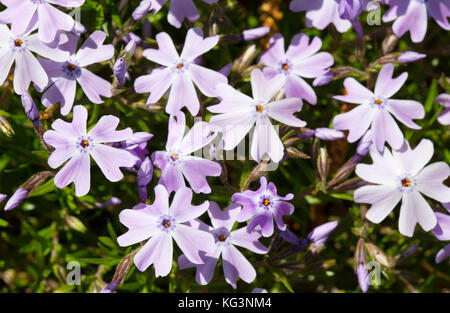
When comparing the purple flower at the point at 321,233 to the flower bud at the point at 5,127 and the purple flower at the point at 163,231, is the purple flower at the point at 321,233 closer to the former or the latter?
the purple flower at the point at 163,231

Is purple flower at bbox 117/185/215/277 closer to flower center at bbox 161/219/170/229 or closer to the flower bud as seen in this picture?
flower center at bbox 161/219/170/229

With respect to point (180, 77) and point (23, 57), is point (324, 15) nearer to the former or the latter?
point (180, 77)

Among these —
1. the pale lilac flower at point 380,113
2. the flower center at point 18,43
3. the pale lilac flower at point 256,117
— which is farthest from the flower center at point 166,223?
the flower center at point 18,43

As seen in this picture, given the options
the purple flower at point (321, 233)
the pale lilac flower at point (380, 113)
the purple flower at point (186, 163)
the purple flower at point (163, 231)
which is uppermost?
the pale lilac flower at point (380, 113)
